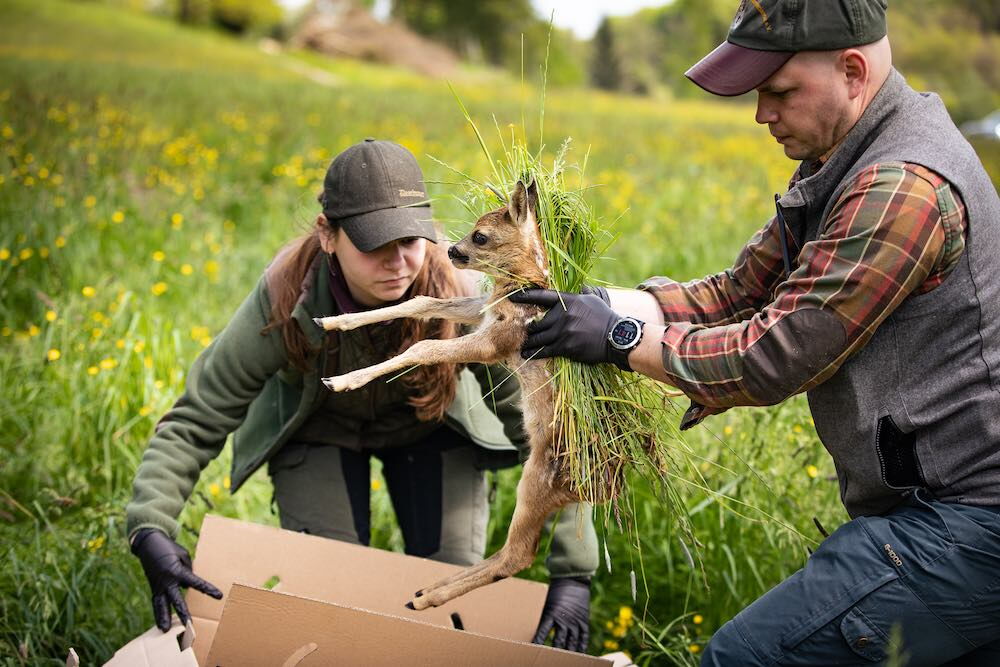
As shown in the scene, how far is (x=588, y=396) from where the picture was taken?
8.40ft

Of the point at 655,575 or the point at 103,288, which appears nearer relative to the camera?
the point at 655,575

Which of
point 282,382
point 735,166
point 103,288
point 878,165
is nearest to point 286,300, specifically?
point 282,382

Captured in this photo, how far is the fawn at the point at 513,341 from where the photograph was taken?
8.31ft

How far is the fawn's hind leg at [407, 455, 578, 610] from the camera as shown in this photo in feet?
8.58

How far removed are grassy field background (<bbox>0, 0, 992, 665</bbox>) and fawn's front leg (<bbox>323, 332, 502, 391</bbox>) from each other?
472 millimetres

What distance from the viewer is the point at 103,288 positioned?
5.57 m

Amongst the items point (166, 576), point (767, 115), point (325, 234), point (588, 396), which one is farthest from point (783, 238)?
point (166, 576)

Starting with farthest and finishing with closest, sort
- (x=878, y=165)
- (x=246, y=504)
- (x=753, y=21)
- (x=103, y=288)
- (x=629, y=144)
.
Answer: (x=629, y=144) → (x=103, y=288) → (x=246, y=504) → (x=753, y=21) → (x=878, y=165)

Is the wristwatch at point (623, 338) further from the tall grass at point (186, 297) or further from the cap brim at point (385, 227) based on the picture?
the cap brim at point (385, 227)

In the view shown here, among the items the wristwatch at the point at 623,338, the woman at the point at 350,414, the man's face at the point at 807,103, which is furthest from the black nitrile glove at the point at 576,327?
the man's face at the point at 807,103

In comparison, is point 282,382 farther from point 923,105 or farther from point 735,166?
point 735,166

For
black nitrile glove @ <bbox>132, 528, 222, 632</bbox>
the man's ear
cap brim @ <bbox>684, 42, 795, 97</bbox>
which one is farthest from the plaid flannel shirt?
black nitrile glove @ <bbox>132, 528, 222, 632</bbox>

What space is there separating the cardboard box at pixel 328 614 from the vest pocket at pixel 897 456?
3.03 ft

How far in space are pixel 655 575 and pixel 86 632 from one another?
7.32 ft
